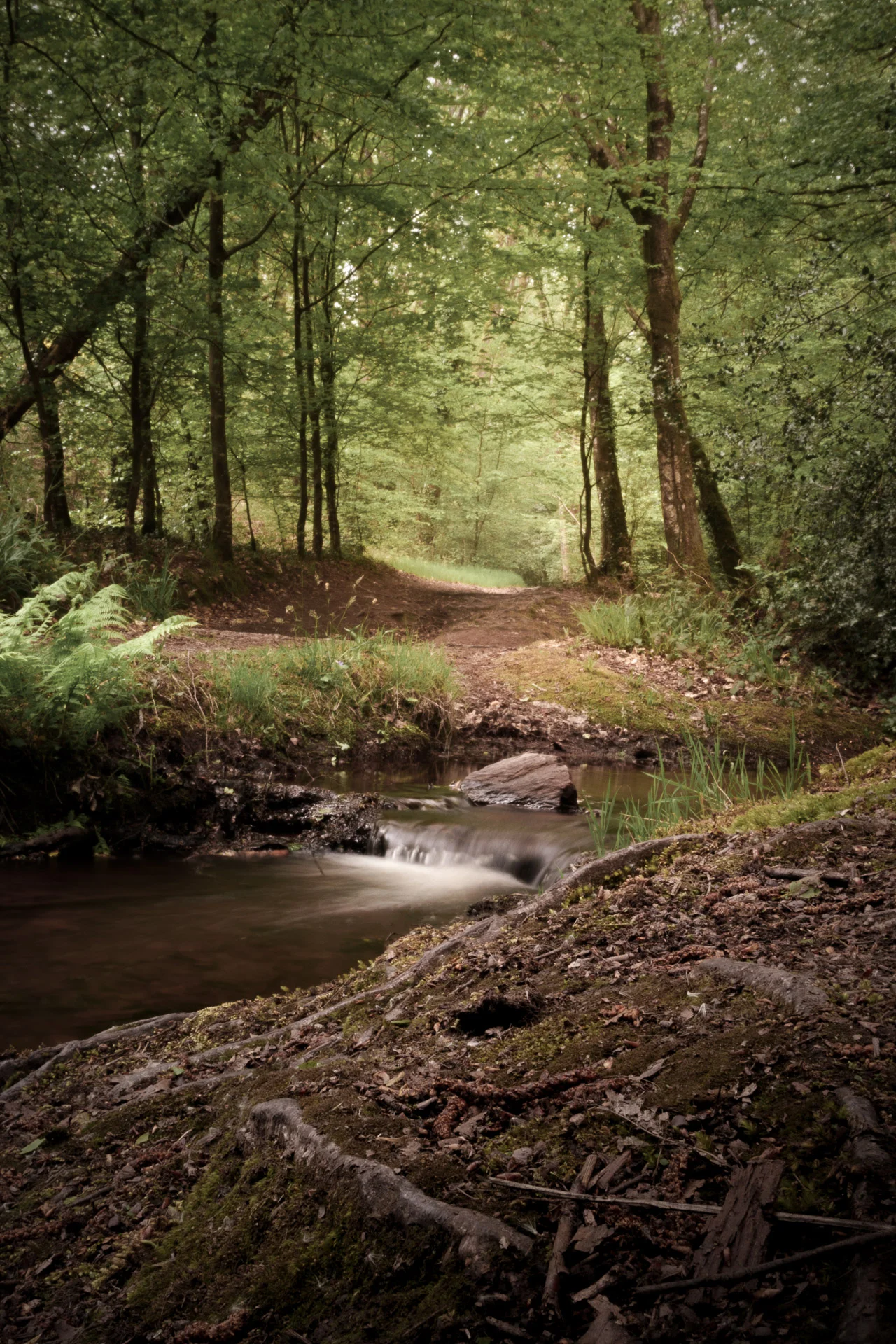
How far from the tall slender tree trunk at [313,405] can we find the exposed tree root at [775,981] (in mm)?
13866

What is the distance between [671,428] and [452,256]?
545 cm

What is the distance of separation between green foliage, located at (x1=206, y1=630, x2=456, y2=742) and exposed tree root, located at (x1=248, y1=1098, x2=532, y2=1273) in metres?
5.87

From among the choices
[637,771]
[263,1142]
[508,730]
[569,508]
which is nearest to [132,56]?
[508,730]

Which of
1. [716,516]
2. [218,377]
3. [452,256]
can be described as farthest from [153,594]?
[716,516]

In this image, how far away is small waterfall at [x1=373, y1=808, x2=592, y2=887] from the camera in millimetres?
6410

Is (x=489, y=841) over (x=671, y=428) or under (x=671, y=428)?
under

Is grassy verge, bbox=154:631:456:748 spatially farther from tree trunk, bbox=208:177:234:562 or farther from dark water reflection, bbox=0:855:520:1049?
tree trunk, bbox=208:177:234:562

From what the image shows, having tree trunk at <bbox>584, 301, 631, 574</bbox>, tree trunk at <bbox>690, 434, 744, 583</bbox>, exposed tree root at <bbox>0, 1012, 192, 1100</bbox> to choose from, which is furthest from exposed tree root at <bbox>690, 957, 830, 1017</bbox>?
tree trunk at <bbox>584, 301, 631, 574</bbox>

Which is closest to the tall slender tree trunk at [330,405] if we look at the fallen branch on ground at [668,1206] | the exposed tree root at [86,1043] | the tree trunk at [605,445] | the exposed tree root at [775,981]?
the tree trunk at [605,445]

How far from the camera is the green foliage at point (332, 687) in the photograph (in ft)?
26.2

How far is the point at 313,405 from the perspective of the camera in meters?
15.0

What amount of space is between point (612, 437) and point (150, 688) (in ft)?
44.0

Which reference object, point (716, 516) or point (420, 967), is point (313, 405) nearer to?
point (716, 516)

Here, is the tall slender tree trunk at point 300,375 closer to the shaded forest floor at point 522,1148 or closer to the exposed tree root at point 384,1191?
the shaded forest floor at point 522,1148
